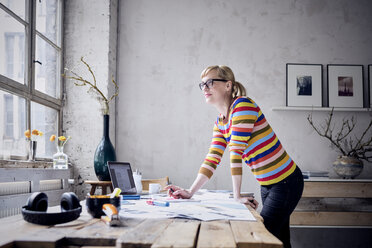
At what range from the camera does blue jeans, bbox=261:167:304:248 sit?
1.69 m

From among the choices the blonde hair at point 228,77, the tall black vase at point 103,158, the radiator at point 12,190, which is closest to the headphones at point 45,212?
the blonde hair at point 228,77

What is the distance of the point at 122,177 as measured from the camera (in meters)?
2.06

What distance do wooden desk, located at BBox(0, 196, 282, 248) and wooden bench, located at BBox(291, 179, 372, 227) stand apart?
2.32 meters

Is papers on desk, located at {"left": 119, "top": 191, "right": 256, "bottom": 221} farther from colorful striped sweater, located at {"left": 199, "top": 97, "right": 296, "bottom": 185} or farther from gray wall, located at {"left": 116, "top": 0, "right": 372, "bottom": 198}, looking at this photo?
gray wall, located at {"left": 116, "top": 0, "right": 372, "bottom": 198}

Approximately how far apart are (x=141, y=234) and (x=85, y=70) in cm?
283

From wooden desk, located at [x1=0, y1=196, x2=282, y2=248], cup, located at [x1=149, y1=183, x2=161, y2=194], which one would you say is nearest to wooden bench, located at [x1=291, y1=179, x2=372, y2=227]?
cup, located at [x1=149, y1=183, x2=161, y2=194]

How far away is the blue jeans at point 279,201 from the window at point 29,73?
175cm

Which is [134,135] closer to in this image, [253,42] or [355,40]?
[253,42]

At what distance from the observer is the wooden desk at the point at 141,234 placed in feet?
2.83

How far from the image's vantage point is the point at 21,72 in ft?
8.95

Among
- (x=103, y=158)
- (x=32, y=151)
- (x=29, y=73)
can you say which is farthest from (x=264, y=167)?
(x=29, y=73)

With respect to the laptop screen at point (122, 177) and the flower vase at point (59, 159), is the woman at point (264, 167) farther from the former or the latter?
the flower vase at point (59, 159)

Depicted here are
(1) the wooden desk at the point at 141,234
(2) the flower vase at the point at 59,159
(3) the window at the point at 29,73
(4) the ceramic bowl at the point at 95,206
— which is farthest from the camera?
(2) the flower vase at the point at 59,159

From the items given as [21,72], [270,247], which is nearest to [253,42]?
[21,72]
